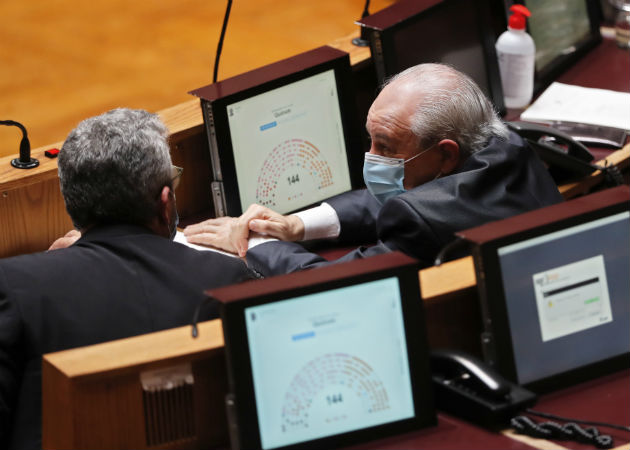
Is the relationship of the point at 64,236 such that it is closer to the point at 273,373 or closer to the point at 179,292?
the point at 179,292

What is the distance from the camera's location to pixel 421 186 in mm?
2184

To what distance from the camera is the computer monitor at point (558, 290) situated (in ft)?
5.52

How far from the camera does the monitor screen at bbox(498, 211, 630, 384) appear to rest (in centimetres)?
171

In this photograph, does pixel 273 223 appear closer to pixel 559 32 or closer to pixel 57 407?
pixel 57 407

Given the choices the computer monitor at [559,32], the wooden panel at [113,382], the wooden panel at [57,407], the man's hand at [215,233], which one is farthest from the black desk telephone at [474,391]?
the computer monitor at [559,32]

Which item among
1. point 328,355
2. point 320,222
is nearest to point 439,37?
point 320,222

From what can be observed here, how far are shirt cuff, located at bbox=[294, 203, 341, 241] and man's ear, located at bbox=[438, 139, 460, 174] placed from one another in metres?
0.32

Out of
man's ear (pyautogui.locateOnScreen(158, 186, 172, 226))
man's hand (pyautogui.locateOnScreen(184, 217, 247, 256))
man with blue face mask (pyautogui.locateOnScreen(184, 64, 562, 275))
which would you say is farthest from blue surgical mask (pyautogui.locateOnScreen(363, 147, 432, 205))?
man's ear (pyautogui.locateOnScreen(158, 186, 172, 226))

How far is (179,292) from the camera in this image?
6.19 feet

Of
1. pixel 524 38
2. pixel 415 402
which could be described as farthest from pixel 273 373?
pixel 524 38

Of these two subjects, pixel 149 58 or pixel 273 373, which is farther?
pixel 149 58

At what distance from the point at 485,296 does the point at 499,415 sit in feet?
0.63

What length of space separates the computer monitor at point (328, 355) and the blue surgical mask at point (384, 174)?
0.77 metres

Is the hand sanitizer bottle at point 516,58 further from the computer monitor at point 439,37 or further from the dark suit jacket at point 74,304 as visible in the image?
the dark suit jacket at point 74,304
